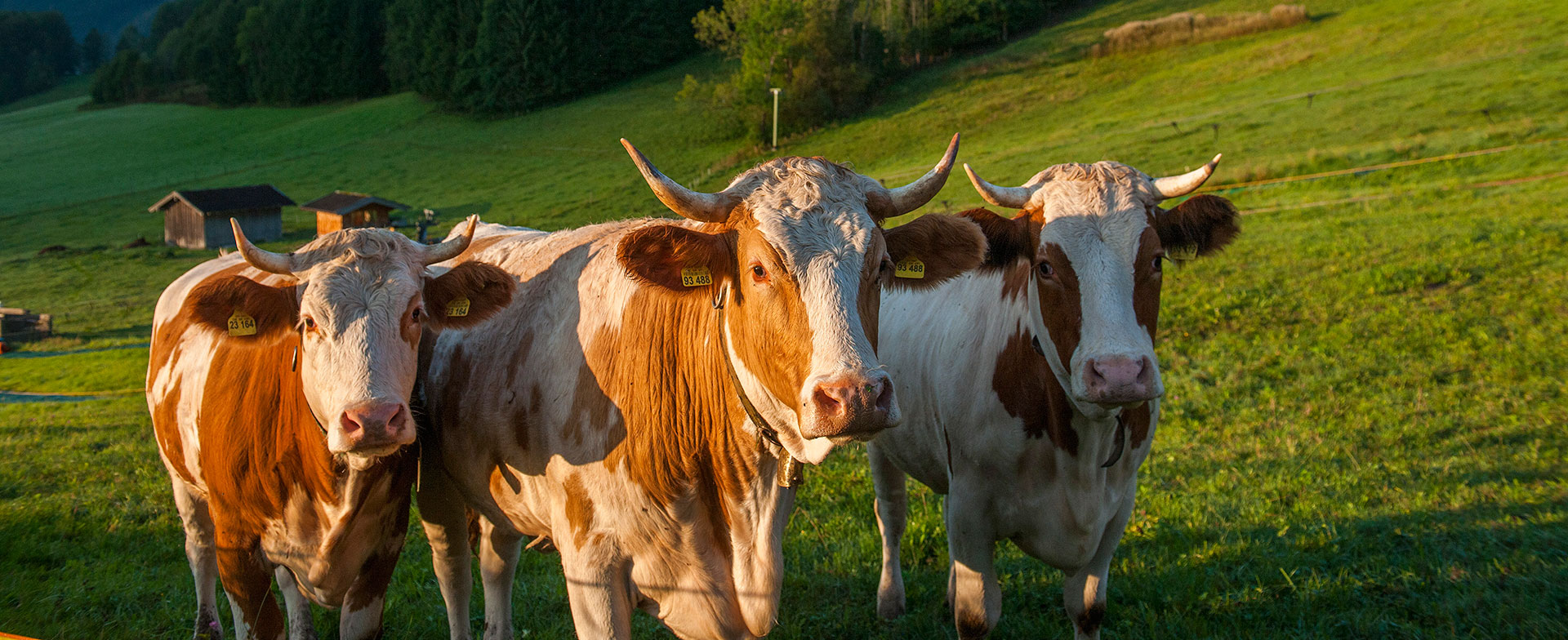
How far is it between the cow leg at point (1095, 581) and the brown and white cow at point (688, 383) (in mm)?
1662

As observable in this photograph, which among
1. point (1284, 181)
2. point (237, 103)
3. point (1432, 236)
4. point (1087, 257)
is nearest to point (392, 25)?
point (237, 103)

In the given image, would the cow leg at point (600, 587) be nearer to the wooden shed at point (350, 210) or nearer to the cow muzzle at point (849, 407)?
the cow muzzle at point (849, 407)

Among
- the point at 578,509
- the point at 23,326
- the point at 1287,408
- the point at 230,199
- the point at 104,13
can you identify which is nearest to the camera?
the point at 578,509

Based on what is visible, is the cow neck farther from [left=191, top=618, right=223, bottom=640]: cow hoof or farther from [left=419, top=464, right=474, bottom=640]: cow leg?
[left=191, top=618, right=223, bottom=640]: cow hoof

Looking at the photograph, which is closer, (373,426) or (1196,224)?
(373,426)

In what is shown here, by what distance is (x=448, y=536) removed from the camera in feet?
15.0

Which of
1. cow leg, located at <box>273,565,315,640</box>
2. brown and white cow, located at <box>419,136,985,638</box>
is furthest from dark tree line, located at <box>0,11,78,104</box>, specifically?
brown and white cow, located at <box>419,136,985,638</box>

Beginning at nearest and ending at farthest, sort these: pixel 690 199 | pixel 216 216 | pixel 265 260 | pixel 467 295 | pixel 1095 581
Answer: pixel 690 199
pixel 265 260
pixel 467 295
pixel 1095 581
pixel 216 216

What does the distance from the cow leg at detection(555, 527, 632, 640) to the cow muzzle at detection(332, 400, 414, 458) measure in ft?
2.51

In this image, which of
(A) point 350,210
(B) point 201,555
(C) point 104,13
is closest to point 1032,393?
(B) point 201,555

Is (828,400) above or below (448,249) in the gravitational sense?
below

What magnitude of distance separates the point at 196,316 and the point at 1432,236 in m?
15.8

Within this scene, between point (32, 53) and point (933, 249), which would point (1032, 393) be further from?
point (32, 53)

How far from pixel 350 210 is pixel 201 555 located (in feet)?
135
